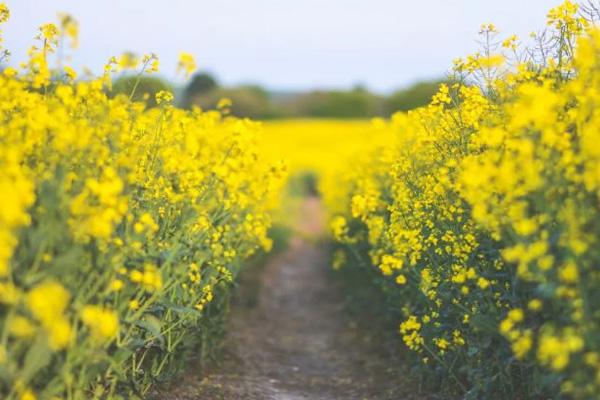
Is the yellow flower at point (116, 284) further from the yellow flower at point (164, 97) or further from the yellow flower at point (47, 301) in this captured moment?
the yellow flower at point (164, 97)

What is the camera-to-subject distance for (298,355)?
9.26 metres

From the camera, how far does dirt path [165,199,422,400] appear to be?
7.23 metres

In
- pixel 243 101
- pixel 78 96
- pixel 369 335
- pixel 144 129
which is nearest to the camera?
pixel 78 96

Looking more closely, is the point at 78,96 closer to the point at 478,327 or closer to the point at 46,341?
the point at 46,341

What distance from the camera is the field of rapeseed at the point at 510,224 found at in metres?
3.95

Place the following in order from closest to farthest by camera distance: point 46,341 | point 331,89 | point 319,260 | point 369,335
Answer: point 46,341
point 369,335
point 319,260
point 331,89

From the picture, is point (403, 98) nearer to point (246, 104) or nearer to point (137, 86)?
point (246, 104)

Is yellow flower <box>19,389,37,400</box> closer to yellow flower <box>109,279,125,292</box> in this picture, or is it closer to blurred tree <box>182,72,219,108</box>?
yellow flower <box>109,279,125,292</box>

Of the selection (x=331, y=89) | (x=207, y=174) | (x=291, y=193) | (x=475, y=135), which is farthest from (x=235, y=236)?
(x=331, y=89)

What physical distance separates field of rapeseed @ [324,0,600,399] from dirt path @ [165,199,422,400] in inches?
36.9

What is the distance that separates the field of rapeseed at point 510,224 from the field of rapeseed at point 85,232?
156cm

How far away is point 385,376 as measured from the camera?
783 centimetres

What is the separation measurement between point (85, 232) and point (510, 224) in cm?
Answer: 240

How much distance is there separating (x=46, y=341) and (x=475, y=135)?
10.4ft
